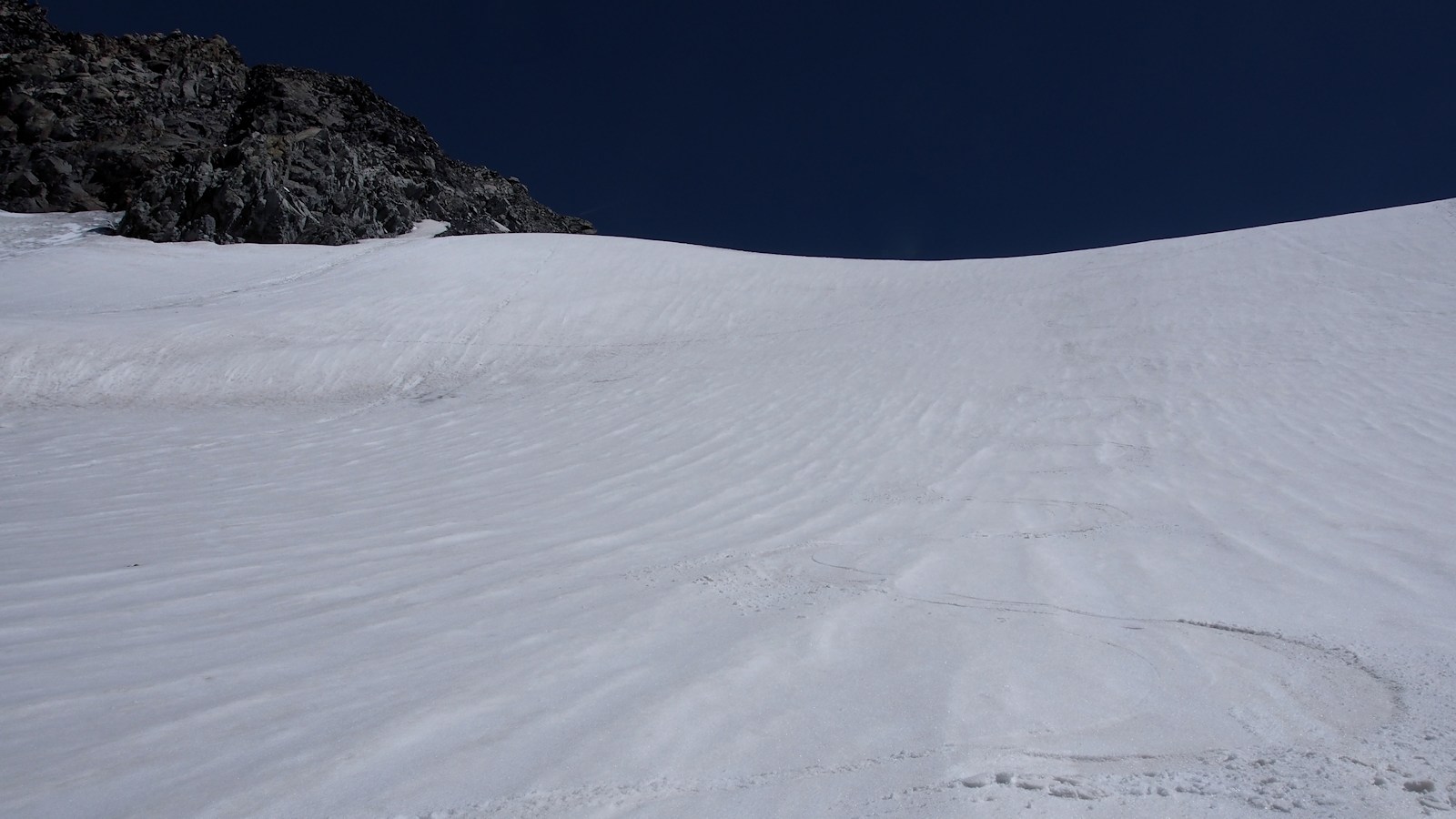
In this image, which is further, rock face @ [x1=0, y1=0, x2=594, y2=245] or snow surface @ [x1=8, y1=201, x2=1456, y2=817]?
rock face @ [x1=0, y1=0, x2=594, y2=245]

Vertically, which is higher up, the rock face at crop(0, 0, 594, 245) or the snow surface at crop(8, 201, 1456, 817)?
the rock face at crop(0, 0, 594, 245)

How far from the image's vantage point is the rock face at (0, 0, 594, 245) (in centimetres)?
1923

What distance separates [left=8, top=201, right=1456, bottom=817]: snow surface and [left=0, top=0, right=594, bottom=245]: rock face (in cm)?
1033

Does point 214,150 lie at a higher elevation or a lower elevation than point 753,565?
higher

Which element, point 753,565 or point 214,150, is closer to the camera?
point 753,565

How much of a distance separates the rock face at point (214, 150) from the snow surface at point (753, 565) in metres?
10.3

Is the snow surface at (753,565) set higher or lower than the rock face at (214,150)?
lower

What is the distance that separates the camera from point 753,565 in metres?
3.52

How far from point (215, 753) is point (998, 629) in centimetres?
237

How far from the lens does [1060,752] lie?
179 cm

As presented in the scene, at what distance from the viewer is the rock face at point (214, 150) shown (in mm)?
19234

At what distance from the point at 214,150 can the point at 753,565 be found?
36.2 m

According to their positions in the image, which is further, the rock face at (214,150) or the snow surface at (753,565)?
the rock face at (214,150)

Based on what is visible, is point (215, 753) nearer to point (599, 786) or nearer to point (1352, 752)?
point (599, 786)
